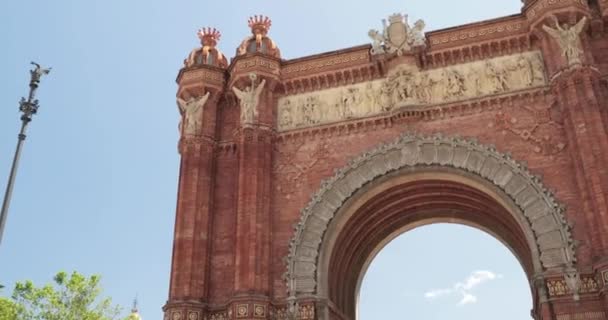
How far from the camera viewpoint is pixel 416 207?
19.1 m

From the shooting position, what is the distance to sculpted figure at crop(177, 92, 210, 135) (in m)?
19.3

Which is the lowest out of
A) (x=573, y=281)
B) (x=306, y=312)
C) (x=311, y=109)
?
(x=306, y=312)

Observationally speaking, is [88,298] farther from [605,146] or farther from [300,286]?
[605,146]

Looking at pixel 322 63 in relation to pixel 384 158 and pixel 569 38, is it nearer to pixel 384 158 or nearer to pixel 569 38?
pixel 384 158

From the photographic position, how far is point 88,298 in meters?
23.1

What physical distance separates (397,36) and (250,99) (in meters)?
4.76

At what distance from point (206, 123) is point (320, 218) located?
15.9ft

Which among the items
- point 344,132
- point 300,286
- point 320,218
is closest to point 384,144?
point 344,132

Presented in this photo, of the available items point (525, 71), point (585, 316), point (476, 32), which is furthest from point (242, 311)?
point (476, 32)

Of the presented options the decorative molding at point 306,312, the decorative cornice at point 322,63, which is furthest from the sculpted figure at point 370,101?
the decorative molding at point 306,312

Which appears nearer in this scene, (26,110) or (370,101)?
(26,110)

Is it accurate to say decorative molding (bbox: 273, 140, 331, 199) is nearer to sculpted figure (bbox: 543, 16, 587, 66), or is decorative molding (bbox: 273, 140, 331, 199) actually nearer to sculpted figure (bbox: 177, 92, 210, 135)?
sculpted figure (bbox: 177, 92, 210, 135)

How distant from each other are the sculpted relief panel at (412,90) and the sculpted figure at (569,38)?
0.84 m

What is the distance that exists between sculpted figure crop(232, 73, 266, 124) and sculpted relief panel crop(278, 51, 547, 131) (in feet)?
2.83
